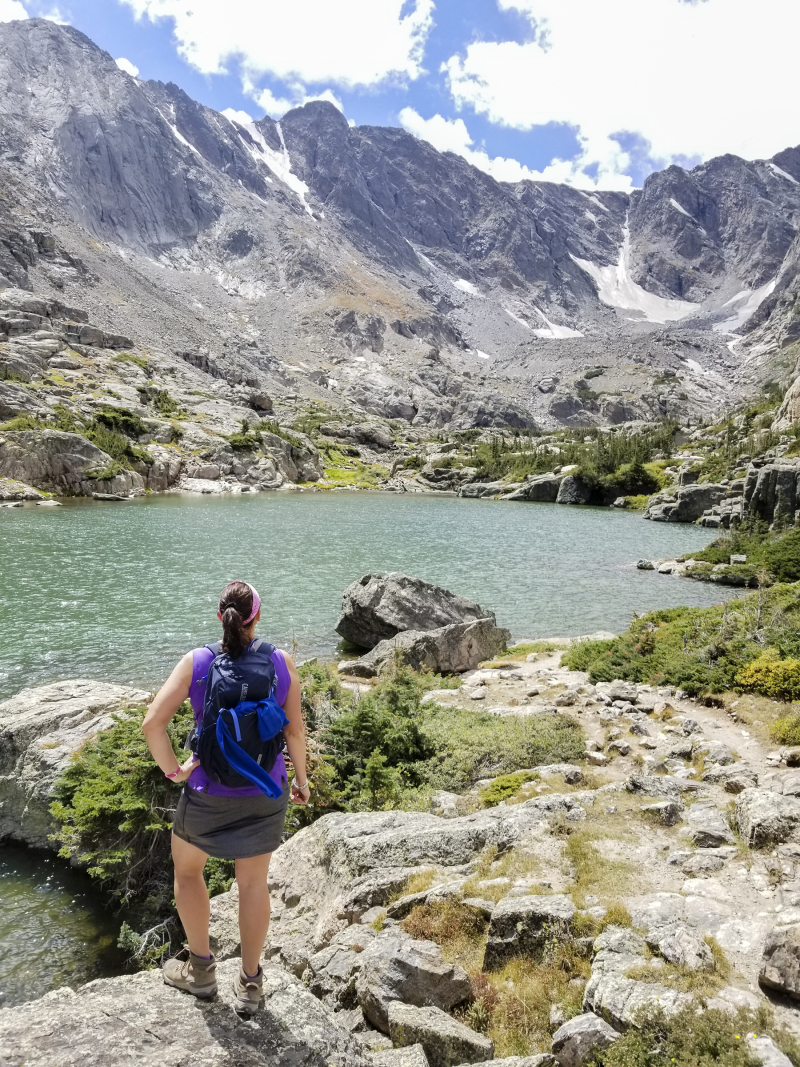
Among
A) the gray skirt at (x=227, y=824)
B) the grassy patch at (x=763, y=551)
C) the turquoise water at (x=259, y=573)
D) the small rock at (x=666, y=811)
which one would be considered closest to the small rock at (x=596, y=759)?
the small rock at (x=666, y=811)

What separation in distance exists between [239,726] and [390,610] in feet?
56.2

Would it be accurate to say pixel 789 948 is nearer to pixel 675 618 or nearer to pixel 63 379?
pixel 675 618

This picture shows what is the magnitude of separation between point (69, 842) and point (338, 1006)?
18.9ft

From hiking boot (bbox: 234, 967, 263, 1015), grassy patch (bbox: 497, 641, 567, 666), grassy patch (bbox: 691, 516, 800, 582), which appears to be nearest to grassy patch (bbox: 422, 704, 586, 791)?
hiking boot (bbox: 234, 967, 263, 1015)

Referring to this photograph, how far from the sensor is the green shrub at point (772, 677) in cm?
1320

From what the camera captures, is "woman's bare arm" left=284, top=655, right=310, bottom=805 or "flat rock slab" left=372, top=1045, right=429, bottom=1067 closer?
"flat rock slab" left=372, top=1045, right=429, bottom=1067

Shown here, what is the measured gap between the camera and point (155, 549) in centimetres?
4056

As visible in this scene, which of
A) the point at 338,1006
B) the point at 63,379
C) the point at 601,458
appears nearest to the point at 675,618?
the point at 338,1006

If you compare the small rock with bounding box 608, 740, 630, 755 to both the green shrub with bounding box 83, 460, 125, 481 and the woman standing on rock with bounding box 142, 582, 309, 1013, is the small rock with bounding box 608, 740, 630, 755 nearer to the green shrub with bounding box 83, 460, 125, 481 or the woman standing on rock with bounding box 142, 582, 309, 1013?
the woman standing on rock with bounding box 142, 582, 309, 1013

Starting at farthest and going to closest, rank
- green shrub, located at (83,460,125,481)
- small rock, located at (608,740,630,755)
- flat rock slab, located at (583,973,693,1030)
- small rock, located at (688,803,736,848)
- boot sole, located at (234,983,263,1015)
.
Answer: green shrub, located at (83,460,125,481) < small rock, located at (608,740,630,755) < small rock, located at (688,803,736,848) < boot sole, located at (234,983,263,1015) < flat rock slab, located at (583,973,693,1030)

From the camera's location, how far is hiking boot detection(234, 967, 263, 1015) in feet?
14.7

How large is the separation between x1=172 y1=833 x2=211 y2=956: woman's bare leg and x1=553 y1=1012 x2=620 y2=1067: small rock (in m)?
2.77

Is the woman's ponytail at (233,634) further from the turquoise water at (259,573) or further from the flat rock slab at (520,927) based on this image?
the turquoise water at (259,573)

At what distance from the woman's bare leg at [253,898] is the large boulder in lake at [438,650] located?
12852 millimetres
